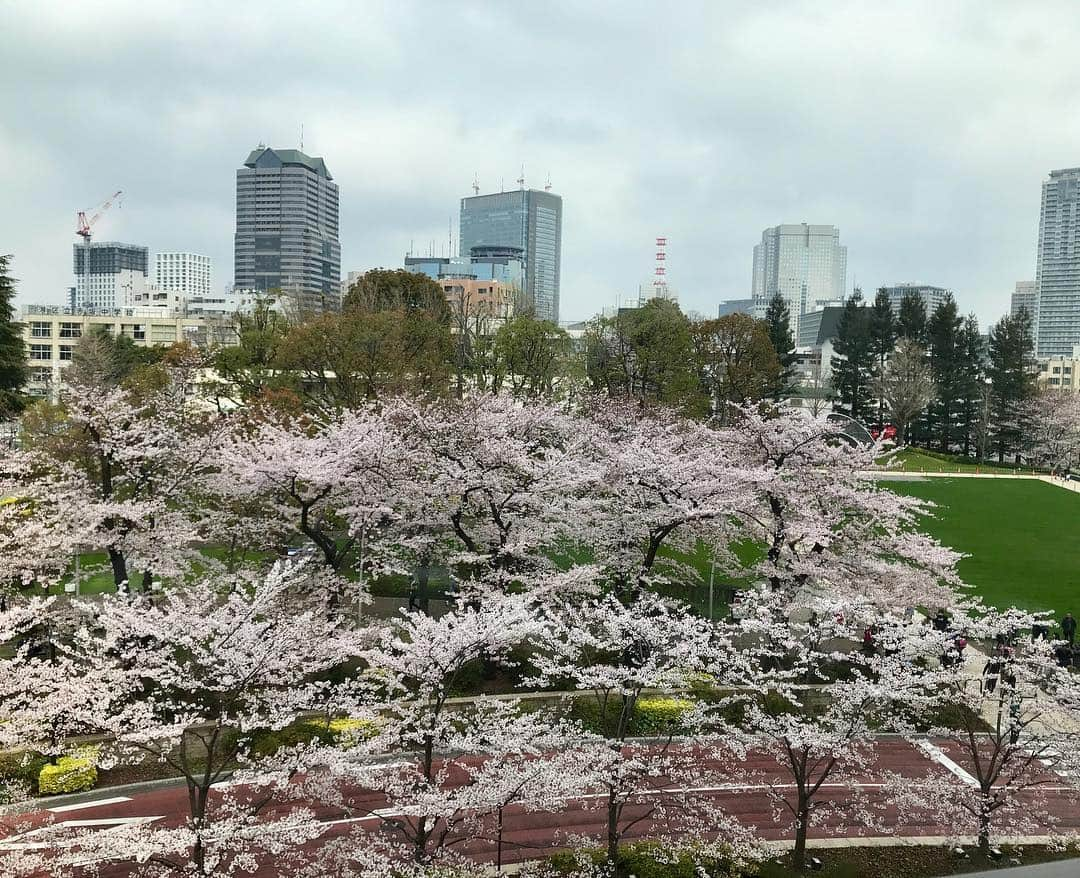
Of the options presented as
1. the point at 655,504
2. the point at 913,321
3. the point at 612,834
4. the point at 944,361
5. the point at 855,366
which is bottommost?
the point at 612,834

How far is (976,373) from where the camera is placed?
68.5m

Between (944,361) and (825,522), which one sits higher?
(944,361)

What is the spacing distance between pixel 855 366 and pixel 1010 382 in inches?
469

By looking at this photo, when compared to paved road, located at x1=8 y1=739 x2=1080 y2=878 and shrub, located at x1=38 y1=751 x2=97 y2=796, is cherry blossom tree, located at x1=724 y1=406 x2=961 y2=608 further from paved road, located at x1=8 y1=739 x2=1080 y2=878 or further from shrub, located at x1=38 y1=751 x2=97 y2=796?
shrub, located at x1=38 y1=751 x2=97 y2=796

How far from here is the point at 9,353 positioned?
3441cm

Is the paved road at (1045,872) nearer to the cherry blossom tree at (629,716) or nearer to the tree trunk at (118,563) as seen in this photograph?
the cherry blossom tree at (629,716)

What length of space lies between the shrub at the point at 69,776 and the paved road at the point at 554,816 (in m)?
0.43

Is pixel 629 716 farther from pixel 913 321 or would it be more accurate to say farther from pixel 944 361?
pixel 913 321

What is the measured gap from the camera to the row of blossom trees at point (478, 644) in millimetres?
11781

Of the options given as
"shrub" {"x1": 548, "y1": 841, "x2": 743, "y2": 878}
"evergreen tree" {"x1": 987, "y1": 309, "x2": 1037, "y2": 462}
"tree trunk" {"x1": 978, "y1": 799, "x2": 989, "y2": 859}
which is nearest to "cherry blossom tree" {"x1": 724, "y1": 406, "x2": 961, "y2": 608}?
"tree trunk" {"x1": 978, "y1": 799, "x2": 989, "y2": 859}

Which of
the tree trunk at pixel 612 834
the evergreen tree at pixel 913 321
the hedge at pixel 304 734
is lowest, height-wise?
the hedge at pixel 304 734

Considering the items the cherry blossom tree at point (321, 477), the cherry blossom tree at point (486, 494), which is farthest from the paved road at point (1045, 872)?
the cherry blossom tree at point (321, 477)

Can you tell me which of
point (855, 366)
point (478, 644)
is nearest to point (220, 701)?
point (478, 644)

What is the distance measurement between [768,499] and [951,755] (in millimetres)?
7152
